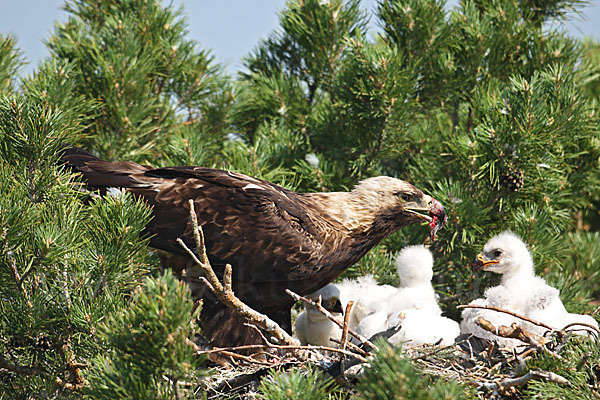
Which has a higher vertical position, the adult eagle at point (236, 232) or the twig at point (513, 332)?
the adult eagle at point (236, 232)

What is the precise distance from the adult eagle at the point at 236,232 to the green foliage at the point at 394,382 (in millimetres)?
1947

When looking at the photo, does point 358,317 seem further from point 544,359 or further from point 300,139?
point 544,359

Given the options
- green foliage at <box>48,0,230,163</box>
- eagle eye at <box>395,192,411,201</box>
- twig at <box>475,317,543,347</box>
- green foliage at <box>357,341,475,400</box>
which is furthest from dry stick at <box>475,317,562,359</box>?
green foliage at <box>48,0,230,163</box>

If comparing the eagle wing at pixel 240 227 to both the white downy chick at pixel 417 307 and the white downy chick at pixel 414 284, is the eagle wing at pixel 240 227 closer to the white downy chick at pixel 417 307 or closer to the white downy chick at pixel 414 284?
the white downy chick at pixel 417 307

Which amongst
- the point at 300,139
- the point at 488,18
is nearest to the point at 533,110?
the point at 488,18

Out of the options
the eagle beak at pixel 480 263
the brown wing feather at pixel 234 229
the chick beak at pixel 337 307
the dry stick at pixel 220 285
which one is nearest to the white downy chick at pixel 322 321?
the chick beak at pixel 337 307

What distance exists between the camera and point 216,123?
609 cm

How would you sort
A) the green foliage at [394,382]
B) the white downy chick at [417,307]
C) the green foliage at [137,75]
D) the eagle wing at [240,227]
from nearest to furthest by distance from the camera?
the green foliage at [394,382] → the eagle wing at [240,227] → the white downy chick at [417,307] → the green foliage at [137,75]

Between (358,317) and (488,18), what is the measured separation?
8.30 feet

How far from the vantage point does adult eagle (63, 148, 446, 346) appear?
422 centimetres

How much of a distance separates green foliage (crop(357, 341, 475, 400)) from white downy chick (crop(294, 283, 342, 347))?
8.17 ft

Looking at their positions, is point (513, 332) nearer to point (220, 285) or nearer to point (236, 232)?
point (220, 285)

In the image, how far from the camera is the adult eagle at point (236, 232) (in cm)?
422

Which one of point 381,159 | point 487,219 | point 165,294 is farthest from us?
point 381,159
